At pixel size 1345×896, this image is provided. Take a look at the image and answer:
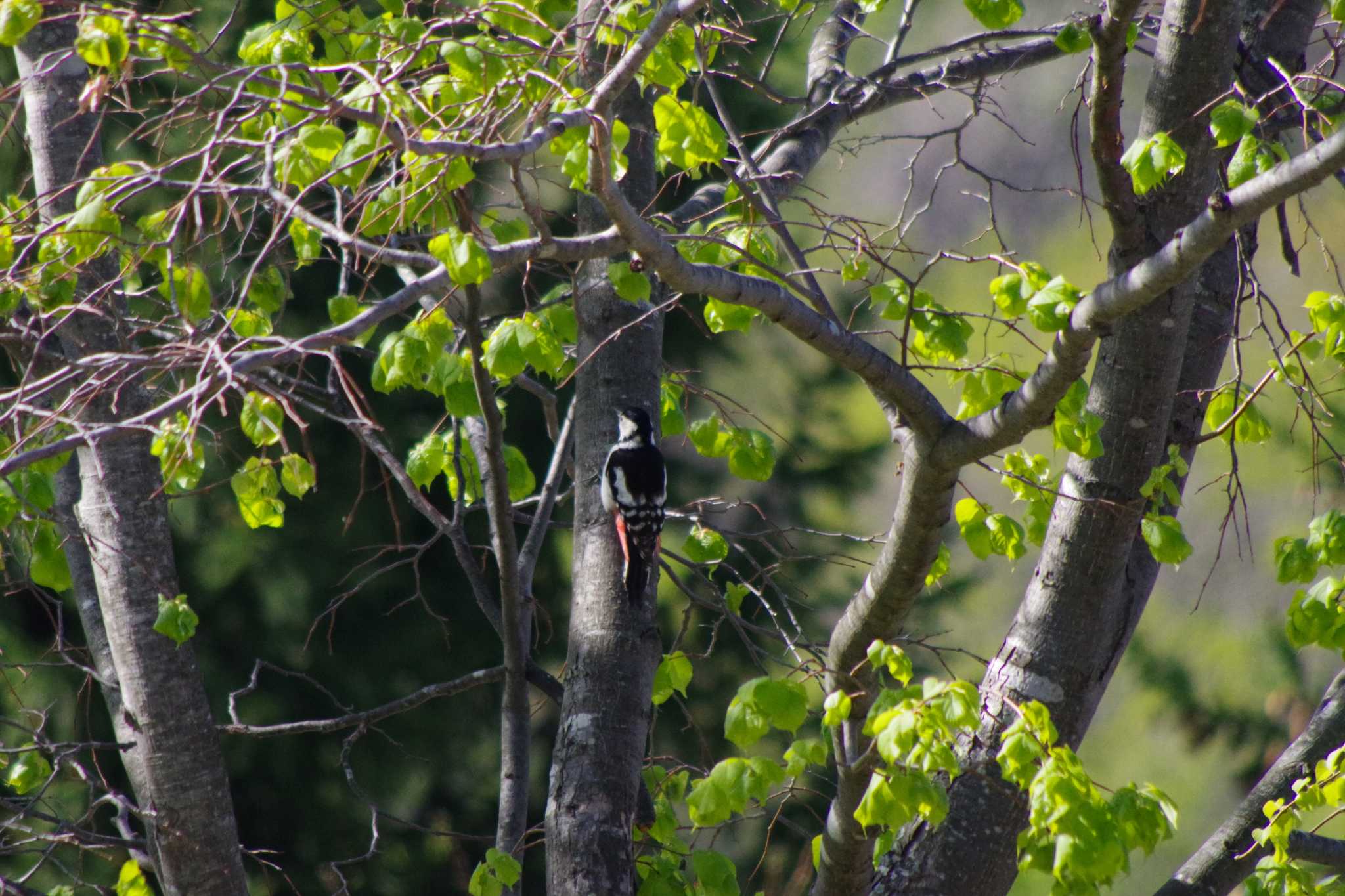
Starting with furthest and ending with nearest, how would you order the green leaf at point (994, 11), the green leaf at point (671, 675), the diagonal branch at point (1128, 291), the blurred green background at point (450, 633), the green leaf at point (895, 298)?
1. the blurred green background at point (450, 633)
2. the green leaf at point (671, 675)
3. the green leaf at point (895, 298)
4. the green leaf at point (994, 11)
5. the diagonal branch at point (1128, 291)

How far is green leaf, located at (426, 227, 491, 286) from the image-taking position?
6.57 feet

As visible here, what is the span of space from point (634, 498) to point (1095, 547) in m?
1.54

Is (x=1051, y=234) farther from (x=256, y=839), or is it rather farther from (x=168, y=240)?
(x=168, y=240)

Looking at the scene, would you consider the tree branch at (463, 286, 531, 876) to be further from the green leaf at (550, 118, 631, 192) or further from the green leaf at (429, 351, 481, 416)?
the green leaf at (550, 118, 631, 192)

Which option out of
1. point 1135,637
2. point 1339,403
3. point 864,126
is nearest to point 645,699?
point 1135,637

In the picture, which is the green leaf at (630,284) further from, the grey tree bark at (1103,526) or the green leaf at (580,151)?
the grey tree bark at (1103,526)

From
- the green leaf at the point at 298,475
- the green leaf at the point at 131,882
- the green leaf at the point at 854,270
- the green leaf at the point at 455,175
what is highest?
the green leaf at the point at 854,270

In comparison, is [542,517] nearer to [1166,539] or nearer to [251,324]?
[251,324]

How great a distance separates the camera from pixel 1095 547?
2.84 metres

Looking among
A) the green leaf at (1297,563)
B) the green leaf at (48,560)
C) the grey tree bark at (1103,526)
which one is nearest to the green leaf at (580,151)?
the grey tree bark at (1103,526)

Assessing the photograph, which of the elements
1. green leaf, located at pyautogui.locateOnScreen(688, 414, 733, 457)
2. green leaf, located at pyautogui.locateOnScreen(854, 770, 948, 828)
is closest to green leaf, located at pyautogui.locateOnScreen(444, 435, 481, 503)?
green leaf, located at pyautogui.locateOnScreen(688, 414, 733, 457)

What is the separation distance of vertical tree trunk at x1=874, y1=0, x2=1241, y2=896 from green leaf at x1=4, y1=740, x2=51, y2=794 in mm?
2303

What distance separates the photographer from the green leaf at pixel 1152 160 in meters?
2.37

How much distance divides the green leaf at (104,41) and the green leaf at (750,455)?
188cm
